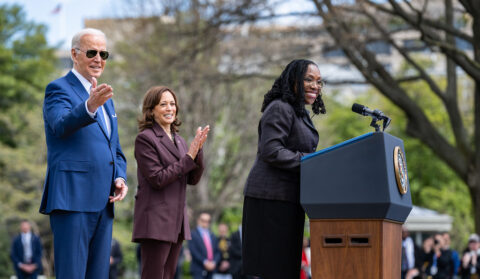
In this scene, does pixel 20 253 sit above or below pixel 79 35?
below

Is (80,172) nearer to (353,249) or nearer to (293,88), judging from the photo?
(293,88)

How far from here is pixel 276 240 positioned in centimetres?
492

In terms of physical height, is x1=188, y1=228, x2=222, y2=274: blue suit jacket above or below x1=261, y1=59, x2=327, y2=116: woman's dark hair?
below

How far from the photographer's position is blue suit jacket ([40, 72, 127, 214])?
4496 millimetres

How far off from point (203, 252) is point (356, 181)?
1366cm

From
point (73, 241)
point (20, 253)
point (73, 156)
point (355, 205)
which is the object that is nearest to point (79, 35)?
point (73, 156)

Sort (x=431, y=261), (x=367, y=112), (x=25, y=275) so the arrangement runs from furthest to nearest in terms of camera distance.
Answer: (x=25, y=275), (x=431, y=261), (x=367, y=112)

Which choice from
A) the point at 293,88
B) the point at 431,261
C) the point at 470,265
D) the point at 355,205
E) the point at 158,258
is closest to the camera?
the point at 355,205

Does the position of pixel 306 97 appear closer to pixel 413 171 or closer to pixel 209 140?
pixel 209 140

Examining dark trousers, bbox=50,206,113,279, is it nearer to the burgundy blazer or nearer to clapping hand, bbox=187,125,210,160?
the burgundy blazer

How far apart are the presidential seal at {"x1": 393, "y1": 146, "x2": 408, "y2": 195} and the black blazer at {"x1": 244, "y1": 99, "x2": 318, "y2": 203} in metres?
0.67

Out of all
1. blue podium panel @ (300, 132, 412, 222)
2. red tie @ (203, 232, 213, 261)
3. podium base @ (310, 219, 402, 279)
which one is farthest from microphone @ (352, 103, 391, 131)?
red tie @ (203, 232, 213, 261)

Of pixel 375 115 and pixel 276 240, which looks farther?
pixel 276 240

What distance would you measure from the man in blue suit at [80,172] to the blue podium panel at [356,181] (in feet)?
4.35
